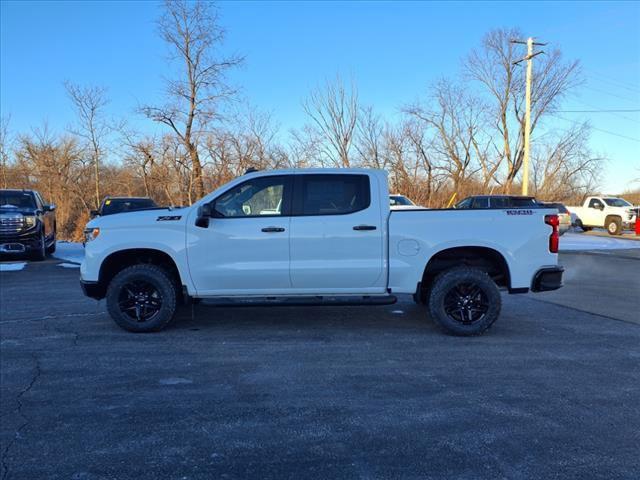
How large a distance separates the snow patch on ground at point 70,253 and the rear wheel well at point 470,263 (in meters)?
10.7

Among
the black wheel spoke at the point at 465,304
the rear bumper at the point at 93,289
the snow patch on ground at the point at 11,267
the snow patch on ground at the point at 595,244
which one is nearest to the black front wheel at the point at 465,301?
the black wheel spoke at the point at 465,304

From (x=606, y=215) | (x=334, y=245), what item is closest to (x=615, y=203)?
(x=606, y=215)

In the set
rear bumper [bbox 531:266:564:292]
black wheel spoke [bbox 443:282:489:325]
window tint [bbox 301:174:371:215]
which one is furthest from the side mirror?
rear bumper [bbox 531:266:564:292]

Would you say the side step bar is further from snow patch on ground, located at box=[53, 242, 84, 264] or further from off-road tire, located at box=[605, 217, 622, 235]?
off-road tire, located at box=[605, 217, 622, 235]

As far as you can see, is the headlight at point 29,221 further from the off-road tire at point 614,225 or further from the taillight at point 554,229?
the off-road tire at point 614,225

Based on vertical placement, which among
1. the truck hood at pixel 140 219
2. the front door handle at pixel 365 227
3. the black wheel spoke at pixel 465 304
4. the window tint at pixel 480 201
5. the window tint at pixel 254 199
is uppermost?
the window tint at pixel 480 201

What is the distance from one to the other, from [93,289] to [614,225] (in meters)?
26.4

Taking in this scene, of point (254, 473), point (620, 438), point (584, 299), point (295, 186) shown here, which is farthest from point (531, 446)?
point (584, 299)

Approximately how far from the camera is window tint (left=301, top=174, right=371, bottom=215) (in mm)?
5988

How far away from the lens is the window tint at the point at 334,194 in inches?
236

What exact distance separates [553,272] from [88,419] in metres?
5.03

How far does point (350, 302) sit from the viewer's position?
595cm

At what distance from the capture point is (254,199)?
6.06 m

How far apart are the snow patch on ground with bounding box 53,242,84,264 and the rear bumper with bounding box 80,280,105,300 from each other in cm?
821
